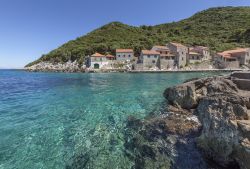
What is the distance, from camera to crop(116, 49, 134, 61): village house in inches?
3265

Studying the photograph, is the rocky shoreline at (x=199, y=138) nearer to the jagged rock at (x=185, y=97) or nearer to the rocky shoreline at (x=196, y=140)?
the rocky shoreline at (x=196, y=140)

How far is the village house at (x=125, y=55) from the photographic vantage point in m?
82.9

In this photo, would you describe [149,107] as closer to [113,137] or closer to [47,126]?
[113,137]

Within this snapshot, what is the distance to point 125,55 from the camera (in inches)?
3280

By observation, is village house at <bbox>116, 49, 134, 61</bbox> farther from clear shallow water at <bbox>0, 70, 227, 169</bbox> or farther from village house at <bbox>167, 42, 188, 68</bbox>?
clear shallow water at <bbox>0, 70, 227, 169</bbox>

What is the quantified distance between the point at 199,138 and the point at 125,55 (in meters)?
76.8

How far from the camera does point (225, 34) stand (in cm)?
12550

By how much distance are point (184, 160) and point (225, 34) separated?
463ft

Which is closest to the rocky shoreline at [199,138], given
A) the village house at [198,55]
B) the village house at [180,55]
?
the village house at [180,55]

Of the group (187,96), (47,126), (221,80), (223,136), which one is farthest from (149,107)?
(223,136)

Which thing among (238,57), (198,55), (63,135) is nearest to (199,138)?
(63,135)

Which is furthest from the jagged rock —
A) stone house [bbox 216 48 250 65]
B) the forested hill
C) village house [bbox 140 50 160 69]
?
the forested hill

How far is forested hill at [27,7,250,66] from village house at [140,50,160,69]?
1631 centimetres

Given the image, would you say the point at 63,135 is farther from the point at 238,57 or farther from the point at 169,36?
the point at 169,36
